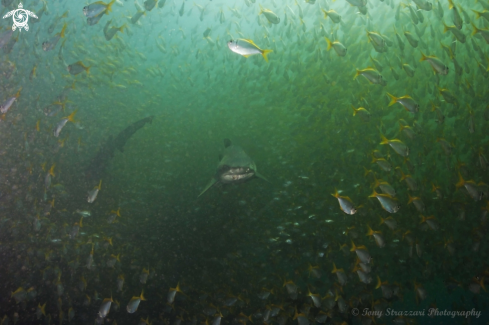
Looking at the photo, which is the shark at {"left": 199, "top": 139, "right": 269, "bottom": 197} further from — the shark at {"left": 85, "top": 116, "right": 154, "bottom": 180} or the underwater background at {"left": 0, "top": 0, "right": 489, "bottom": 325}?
the shark at {"left": 85, "top": 116, "right": 154, "bottom": 180}

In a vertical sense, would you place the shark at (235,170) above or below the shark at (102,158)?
above

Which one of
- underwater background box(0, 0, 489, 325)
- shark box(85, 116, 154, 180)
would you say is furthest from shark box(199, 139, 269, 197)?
shark box(85, 116, 154, 180)

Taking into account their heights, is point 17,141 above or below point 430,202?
below

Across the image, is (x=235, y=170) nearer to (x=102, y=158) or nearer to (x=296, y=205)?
(x=296, y=205)

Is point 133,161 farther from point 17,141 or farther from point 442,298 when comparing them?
point 442,298

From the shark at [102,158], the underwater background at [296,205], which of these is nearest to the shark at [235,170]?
the underwater background at [296,205]

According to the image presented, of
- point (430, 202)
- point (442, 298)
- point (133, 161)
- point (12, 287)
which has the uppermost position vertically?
point (430, 202)

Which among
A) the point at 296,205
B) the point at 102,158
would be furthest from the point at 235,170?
the point at 102,158

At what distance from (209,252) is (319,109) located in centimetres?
654

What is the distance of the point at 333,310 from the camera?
6.56 meters

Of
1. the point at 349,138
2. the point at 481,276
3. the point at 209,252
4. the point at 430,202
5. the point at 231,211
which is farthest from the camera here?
the point at 231,211

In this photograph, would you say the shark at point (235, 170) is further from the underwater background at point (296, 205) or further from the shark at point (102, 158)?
the shark at point (102, 158)

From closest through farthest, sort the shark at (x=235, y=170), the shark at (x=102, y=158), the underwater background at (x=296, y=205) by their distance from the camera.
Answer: the underwater background at (x=296, y=205) < the shark at (x=235, y=170) < the shark at (x=102, y=158)

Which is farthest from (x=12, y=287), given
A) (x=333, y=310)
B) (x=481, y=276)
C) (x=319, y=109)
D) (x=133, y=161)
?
(x=481, y=276)
